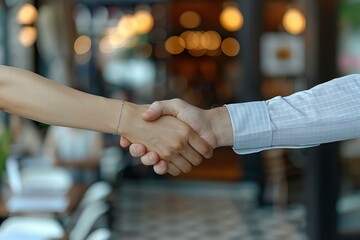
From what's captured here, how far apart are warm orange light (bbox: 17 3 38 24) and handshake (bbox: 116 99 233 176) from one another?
7565 mm

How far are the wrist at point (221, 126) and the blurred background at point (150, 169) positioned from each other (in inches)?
22.0

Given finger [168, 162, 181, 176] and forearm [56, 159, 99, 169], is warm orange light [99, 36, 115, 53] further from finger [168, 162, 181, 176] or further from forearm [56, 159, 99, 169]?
finger [168, 162, 181, 176]

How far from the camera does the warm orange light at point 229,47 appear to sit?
19.7 metres

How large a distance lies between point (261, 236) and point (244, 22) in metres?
3.57

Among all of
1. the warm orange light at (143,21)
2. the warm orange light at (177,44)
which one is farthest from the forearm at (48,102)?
the warm orange light at (177,44)

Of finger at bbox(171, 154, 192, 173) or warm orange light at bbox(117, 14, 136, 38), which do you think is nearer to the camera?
finger at bbox(171, 154, 192, 173)

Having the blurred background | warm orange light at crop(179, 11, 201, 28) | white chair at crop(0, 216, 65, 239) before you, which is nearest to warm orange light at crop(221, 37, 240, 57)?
warm orange light at crop(179, 11, 201, 28)

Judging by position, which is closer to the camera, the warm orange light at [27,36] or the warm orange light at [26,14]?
the warm orange light at [26,14]

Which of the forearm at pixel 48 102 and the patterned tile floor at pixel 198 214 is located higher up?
the forearm at pixel 48 102

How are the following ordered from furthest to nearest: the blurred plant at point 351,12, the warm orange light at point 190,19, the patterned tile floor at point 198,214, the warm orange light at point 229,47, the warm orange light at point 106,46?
the warm orange light at point 229,47
the warm orange light at point 190,19
the warm orange light at point 106,46
the patterned tile floor at point 198,214
the blurred plant at point 351,12

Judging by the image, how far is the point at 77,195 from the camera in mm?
4973

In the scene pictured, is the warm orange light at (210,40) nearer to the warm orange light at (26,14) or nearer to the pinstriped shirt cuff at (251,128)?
the warm orange light at (26,14)

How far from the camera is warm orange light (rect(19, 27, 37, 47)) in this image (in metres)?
10.3

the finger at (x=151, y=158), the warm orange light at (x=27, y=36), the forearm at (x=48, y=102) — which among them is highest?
the forearm at (x=48, y=102)
